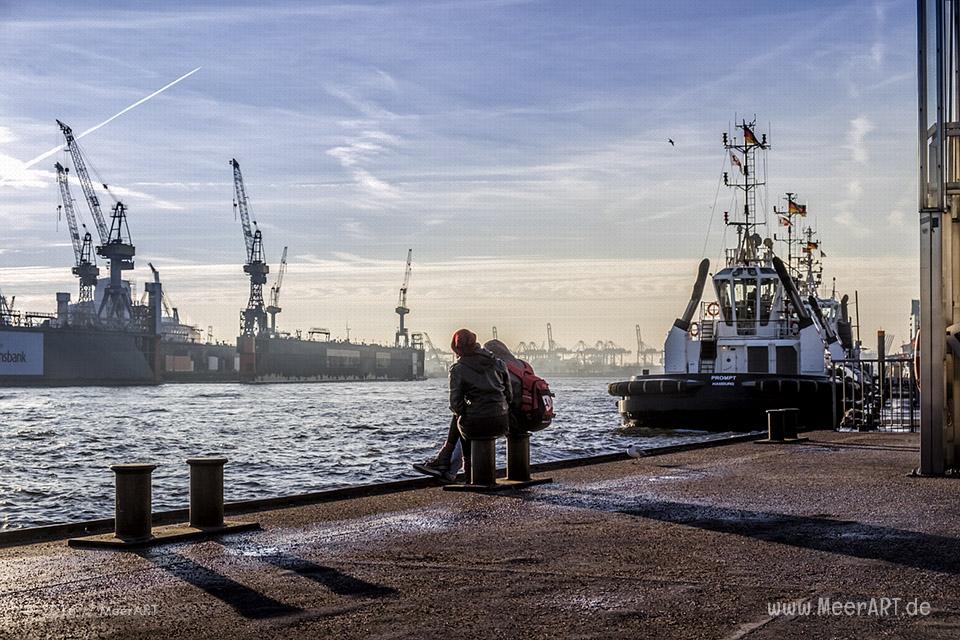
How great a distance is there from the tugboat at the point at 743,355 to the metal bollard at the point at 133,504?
2545 cm

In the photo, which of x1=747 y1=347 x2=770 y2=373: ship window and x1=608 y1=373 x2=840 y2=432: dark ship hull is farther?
x1=747 y1=347 x2=770 y2=373: ship window

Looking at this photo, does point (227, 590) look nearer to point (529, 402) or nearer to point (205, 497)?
point (205, 497)

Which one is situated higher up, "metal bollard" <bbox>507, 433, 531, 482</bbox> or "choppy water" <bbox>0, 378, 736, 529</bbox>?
"metal bollard" <bbox>507, 433, 531, 482</bbox>

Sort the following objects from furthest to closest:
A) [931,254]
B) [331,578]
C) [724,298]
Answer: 1. [724,298]
2. [931,254]
3. [331,578]

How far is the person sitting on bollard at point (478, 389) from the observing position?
10.8 m

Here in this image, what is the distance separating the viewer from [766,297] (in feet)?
123

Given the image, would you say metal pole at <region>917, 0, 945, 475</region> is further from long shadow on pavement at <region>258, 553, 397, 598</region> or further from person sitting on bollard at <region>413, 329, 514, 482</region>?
long shadow on pavement at <region>258, 553, 397, 598</region>

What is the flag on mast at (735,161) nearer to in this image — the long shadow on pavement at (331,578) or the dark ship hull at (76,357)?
the long shadow on pavement at (331,578)

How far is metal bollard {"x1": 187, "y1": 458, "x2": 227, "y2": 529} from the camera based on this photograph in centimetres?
885

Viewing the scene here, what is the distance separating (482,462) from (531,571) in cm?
456

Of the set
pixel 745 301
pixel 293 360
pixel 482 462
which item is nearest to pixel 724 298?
pixel 745 301

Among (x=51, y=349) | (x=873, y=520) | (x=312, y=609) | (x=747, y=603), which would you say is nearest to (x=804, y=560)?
(x=747, y=603)

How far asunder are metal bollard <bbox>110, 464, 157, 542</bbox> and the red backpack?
4.36 meters

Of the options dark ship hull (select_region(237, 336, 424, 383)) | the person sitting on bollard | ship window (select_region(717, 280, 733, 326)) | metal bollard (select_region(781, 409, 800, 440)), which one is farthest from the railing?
dark ship hull (select_region(237, 336, 424, 383))
